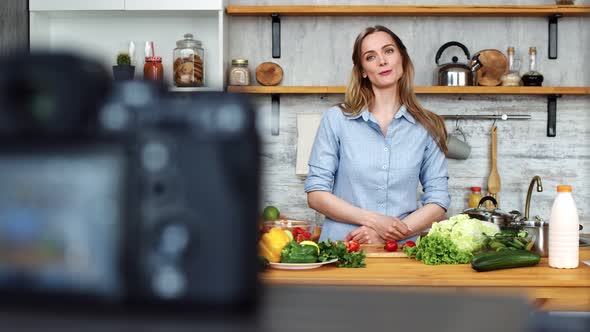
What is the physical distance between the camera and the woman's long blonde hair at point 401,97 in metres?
2.80

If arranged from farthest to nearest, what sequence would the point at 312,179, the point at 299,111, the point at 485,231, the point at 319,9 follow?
the point at 299,111 < the point at 319,9 < the point at 312,179 < the point at 485,231

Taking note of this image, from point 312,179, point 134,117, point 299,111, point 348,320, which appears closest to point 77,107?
point 134,117

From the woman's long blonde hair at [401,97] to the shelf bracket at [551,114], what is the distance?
1.29 m

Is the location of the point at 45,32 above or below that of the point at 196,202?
above

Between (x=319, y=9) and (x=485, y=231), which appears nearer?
(x=485, y=231)

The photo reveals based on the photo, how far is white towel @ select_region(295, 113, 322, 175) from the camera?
3889 millimetres

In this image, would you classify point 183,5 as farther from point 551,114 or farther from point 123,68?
point 551,114

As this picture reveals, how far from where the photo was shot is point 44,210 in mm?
417

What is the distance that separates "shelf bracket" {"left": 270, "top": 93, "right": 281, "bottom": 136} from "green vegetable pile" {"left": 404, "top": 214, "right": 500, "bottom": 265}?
198 cm

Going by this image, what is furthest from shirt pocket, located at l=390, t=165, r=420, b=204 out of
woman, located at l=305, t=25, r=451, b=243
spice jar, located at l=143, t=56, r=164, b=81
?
spice jar, located at l=143, t=56, r=164, b=81

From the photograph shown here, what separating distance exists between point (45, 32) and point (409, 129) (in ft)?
7.27

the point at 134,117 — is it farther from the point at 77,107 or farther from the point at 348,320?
the point at 348,320

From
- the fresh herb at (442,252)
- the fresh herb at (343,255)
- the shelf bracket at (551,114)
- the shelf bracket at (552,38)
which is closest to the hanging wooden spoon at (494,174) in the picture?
the shelf bracket at (551,114)

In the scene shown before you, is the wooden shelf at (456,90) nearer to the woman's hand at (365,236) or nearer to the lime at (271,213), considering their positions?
the lime at (271,213)
